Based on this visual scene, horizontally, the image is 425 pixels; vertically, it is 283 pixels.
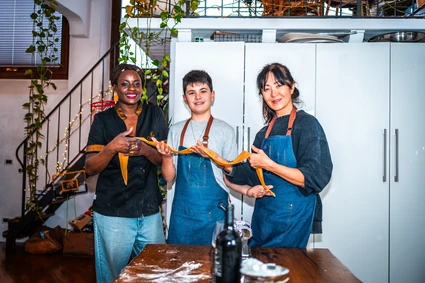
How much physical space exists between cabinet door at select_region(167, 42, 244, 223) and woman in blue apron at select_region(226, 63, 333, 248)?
1.01m

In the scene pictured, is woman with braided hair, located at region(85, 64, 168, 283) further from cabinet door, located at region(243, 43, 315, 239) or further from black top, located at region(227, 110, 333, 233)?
cabinet door, located at region(243, 43, 315, 239)

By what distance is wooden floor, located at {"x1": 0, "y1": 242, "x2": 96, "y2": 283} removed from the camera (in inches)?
169

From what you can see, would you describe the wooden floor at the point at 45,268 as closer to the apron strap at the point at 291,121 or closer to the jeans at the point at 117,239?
Answer: the jeans at the point at 117,239

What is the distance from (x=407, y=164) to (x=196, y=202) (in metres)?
1.91

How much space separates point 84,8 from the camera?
621 cm

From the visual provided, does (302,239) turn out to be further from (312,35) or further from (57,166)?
(57,166)

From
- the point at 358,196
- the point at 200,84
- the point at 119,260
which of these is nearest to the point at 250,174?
the point at 200,84

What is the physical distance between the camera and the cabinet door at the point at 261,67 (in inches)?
136

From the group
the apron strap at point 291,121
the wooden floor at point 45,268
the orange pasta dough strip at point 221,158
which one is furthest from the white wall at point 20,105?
the apron strap at point 291,121

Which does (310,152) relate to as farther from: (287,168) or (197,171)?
(197,171)

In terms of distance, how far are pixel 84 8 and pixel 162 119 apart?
13.9 ft

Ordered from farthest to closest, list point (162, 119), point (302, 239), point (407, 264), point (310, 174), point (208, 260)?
point (407, 264) < point (162, 119) < point (302, 239) < point (310, 174) < point (208, 260)

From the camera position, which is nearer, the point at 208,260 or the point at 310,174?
the point at 208,260

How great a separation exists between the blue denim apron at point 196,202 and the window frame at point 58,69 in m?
4.69
